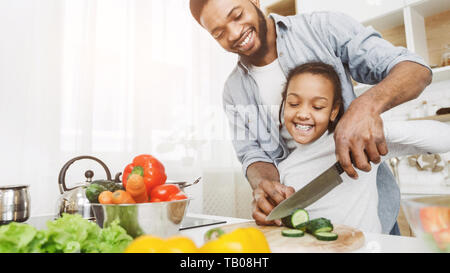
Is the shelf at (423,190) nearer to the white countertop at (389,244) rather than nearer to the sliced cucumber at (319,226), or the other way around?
the white countertop at (389,244)

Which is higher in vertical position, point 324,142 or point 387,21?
point 387,21

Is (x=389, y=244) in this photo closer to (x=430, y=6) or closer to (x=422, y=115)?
(x=422, y=115)

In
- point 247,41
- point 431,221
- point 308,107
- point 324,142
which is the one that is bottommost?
point 431,221

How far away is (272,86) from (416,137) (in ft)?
1.54

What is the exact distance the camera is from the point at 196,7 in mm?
1325

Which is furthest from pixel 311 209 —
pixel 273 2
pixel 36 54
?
pixel 36 54

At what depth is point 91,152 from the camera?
1287mm

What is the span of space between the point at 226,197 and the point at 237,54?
1.98 ft

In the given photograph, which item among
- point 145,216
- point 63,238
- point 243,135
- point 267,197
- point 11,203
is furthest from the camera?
point 243,135

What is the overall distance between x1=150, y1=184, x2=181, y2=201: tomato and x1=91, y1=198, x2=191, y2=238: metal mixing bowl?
0.13 ft

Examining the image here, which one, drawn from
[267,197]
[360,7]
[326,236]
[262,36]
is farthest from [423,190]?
[262,36]

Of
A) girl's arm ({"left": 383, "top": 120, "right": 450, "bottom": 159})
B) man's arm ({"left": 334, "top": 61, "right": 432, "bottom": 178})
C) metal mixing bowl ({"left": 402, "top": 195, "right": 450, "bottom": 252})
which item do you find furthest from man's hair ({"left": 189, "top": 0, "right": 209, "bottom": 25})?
metal mixing bowl ({"left": 402, "top": 195, "right": 450, "bottom": 252})

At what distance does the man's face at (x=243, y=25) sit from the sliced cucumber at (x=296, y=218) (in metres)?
0.57

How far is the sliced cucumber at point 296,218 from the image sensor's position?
2.93 feet
